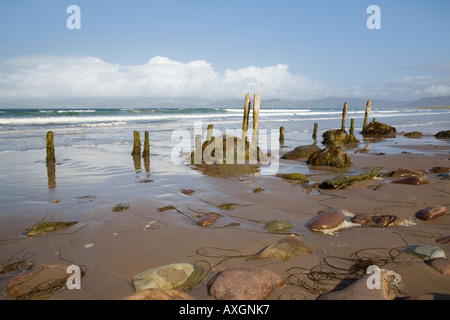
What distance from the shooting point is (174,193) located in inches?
299

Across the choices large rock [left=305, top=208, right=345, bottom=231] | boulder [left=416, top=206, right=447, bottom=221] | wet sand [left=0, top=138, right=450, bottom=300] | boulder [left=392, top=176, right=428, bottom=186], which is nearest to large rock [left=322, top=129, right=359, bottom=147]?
wet sand [left=0, top=138, right=450, bottom=300]

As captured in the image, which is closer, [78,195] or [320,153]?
[78,195]

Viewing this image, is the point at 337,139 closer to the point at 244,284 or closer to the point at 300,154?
the point at 300,154

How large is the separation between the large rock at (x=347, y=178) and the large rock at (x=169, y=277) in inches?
206

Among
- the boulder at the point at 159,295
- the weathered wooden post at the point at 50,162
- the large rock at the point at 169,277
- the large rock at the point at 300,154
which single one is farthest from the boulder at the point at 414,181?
the weathered wooden post at the point at 50,162

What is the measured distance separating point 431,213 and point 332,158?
6.01 meters

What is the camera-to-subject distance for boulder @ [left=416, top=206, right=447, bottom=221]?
542 centimetres

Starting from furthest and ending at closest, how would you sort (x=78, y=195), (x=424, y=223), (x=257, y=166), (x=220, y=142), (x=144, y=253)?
(x=220, y=142), (x=257, y=166), (x=78, y=195), (x=424, y=223), (x=144, y=253)

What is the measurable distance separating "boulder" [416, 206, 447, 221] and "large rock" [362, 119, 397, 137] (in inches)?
863

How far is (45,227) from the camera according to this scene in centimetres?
514
